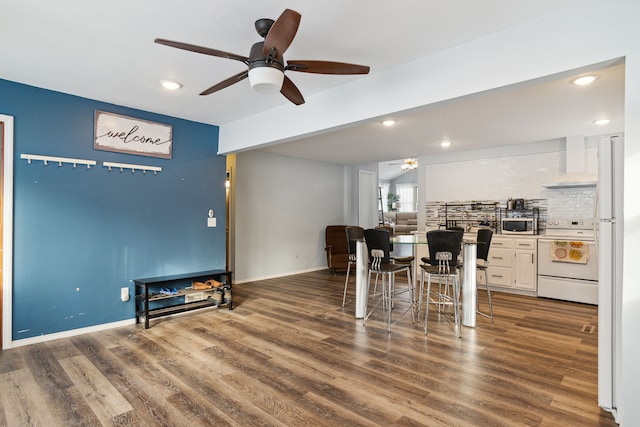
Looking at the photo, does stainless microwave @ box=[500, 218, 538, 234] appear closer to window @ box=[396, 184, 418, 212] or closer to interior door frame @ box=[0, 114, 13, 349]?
interior door frame @ box=[0, 114, 13, 349]

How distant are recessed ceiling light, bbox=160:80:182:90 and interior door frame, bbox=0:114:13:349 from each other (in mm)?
1430

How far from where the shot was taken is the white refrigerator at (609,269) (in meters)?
2.02

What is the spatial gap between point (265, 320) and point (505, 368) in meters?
2.45

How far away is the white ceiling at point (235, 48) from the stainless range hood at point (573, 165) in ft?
2.32

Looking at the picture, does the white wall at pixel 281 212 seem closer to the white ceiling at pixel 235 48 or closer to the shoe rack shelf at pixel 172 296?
the shoe rack shelf at pixel 172 296

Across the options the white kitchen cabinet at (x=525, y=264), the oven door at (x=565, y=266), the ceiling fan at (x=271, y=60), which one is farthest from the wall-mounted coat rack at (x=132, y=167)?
the oven door at (x=565, y=266)

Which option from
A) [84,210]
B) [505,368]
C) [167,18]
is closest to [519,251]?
[505,368]

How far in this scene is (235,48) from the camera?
8.50ft

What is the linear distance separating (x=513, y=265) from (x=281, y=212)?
13.6ft

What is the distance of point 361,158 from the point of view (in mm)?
7320

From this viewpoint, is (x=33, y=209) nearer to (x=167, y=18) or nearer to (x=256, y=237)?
(x=167, y=18)

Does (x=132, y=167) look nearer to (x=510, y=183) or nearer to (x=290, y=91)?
(x=290, y=91)

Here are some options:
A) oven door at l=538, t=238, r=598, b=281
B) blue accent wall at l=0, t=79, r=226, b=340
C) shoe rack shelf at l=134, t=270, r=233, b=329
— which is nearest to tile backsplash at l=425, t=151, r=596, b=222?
oven door at l=538, t=238, r=598, b=281

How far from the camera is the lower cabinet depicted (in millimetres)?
5164
